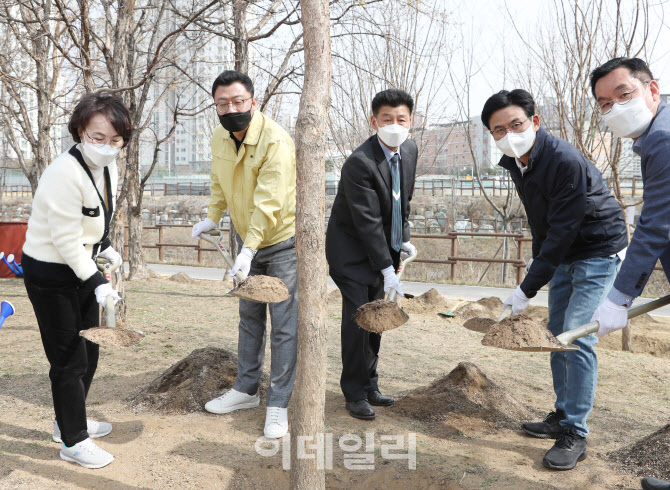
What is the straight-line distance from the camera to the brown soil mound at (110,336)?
243 cm

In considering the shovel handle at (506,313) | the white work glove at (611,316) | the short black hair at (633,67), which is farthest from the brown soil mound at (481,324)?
the short black hair at (633,67)

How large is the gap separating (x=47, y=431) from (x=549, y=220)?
271cm

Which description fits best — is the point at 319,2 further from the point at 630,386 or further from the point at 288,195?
the point at 630,386

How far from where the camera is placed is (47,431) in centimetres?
307

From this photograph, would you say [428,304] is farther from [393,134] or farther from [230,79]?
[230,79]

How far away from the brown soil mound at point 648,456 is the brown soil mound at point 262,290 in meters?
1.77

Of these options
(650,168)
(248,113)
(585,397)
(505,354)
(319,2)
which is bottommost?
(505,354)

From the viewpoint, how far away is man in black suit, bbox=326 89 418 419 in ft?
10.5

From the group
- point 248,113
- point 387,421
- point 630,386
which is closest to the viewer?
point 248,113

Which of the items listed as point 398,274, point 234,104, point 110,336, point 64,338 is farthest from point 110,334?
point 398,274

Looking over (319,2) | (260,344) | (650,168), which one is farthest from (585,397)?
(319,2)

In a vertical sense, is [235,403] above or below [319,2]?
below

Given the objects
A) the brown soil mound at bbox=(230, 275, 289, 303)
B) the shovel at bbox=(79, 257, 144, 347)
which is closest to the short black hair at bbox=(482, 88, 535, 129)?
the brown soil mound at bbox=(230, 275, 289, 303)

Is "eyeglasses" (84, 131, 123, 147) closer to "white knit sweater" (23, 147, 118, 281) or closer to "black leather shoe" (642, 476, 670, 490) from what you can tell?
"white knit sweater" (23, 147, 118, 281)
